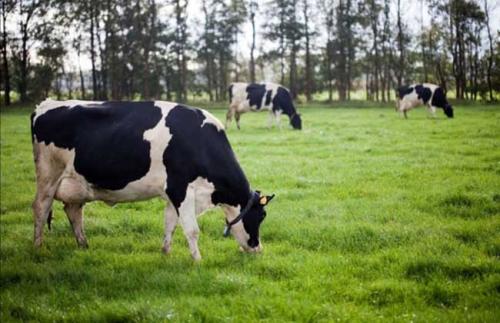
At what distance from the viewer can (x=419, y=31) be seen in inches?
2141

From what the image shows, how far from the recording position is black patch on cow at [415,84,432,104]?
30844 mm

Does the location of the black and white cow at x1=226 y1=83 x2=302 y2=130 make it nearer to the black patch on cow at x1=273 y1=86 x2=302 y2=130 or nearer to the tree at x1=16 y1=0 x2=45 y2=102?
the black patch on cow at x1=273 y1=86 x2=302 y2=130

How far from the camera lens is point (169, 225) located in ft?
23.7

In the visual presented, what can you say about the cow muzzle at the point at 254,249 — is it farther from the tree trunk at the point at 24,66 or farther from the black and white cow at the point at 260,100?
the tree trunk at the point at 24,66

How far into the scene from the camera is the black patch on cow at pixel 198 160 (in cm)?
672

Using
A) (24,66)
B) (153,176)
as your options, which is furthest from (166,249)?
(24,66)

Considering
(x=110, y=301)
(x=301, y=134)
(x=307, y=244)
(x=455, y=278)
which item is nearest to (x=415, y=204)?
(x=307, y=244)

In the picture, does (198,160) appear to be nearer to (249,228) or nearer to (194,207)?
(194,207)

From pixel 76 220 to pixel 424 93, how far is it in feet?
90.7

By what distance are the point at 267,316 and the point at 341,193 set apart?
19.3ft

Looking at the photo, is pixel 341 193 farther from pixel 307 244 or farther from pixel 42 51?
pixel 42 51

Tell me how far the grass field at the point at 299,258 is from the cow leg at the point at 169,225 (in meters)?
0.15

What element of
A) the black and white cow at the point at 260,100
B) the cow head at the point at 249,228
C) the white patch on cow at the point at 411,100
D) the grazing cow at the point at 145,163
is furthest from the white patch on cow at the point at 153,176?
the white patch on cow at the point at 411,100

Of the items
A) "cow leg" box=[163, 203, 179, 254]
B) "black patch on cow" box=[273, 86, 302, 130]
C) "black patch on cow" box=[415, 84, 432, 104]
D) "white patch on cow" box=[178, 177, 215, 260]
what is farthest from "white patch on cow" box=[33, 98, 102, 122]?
"black patch on cow" box=[415, 84, 432, 104]
